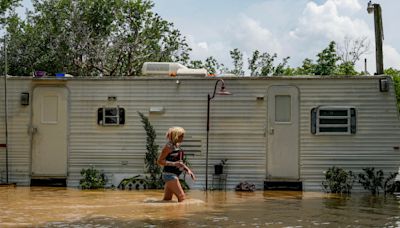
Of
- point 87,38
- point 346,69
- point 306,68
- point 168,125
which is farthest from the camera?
point 306,68

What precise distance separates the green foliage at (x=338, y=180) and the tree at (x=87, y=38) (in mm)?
19041

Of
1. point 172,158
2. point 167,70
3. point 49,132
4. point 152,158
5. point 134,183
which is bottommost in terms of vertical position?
point 134,183

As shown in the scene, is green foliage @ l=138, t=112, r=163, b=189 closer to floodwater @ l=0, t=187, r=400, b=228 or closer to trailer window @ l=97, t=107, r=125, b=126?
trailer window @ l=97, t=107, r=125, b=126

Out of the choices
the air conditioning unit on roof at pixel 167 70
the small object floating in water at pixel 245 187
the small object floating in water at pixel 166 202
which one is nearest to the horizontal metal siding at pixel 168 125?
the small object floating in water at pixel 245 187

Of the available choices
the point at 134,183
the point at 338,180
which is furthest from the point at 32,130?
the point at 338,180

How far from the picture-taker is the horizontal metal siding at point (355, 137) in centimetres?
1277

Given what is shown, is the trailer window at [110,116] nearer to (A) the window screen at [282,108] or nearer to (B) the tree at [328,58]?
(A) the window screen at [282,108]

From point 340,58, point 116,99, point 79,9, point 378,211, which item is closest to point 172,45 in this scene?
point 79,9

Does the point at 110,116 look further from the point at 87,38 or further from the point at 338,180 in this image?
the point at 87,38

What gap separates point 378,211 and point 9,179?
8.44m

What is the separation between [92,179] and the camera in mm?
13156

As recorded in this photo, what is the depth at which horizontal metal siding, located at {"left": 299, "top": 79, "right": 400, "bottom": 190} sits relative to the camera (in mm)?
12773

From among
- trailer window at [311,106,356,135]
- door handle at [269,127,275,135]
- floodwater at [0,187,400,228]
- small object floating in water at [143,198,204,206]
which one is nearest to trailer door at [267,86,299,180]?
door handle at [269,127,275,135]

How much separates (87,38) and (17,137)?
1635 centimetres
